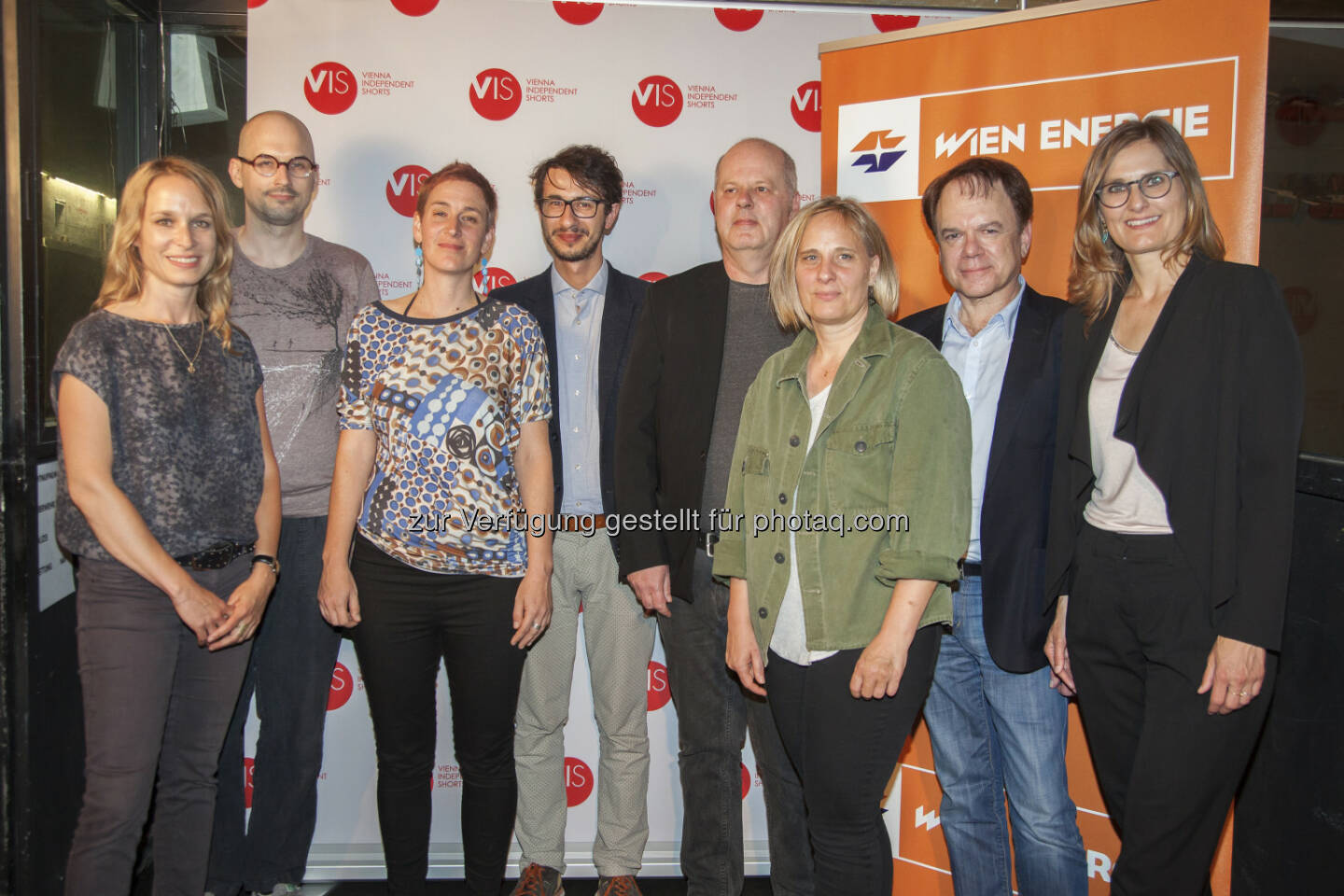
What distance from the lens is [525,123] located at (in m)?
2.89

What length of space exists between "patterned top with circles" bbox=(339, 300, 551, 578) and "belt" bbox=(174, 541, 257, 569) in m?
0.27

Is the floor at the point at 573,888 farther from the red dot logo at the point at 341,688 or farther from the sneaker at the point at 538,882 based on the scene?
the red dot logo at the point at 341,688

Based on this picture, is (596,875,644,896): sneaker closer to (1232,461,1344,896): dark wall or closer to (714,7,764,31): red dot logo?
(1232,461,1344,896): dark wall

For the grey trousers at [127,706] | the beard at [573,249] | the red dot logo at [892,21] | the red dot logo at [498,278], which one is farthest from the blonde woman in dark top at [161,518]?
the red dot logo at [892,21]

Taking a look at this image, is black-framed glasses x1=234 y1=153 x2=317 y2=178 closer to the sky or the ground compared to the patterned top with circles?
closer to the sky

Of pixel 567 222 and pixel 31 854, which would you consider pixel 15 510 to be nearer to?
pixel 31 854

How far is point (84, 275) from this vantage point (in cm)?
238

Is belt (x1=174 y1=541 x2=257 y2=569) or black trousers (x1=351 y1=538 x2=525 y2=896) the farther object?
black trousers (x1=351 y1=538 x2=525 y2=896)

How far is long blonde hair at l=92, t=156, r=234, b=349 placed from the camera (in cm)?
193

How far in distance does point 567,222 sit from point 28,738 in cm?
191

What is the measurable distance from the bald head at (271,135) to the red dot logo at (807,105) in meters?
1.54

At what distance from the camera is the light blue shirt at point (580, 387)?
2.54 metres

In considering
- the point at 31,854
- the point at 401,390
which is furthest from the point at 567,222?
the point at 31,854

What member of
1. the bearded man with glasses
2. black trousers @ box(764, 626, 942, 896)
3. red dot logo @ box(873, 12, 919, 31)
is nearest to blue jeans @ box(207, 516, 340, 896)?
the bearded man with glasses
